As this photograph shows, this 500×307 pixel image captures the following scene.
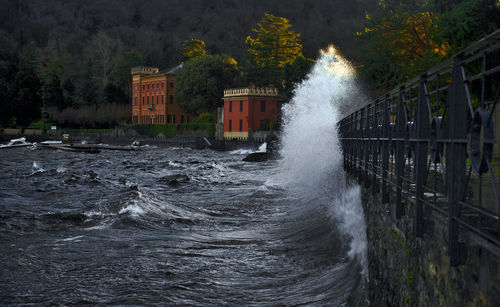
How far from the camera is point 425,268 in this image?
5.11 metres

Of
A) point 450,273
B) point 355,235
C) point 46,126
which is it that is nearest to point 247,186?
point 355,235

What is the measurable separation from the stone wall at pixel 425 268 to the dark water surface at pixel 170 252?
1397mm

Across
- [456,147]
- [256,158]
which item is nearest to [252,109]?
[256,158]

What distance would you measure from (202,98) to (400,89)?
72.8 metres

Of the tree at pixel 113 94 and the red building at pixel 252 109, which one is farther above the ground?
the tree at pixel 113 94

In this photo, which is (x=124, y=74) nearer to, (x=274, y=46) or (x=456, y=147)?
(x=274, y=46)

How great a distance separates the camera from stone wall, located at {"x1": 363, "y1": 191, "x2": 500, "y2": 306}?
3.77 meters

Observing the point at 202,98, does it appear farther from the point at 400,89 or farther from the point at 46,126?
the point at 400,89

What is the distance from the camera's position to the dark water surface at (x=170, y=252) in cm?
894

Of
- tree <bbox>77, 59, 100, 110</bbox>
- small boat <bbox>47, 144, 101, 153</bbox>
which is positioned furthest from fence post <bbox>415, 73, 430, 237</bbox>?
tree <bbox>77, 59, 100, 110</bbox>

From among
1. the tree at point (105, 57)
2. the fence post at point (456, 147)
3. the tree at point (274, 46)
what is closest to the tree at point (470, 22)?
the fence post at point (456, 147)

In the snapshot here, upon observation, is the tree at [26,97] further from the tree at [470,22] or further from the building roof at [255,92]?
the tree at [470,22]

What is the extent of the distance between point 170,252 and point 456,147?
827cm

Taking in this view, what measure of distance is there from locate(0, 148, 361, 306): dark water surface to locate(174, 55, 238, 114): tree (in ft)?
189
